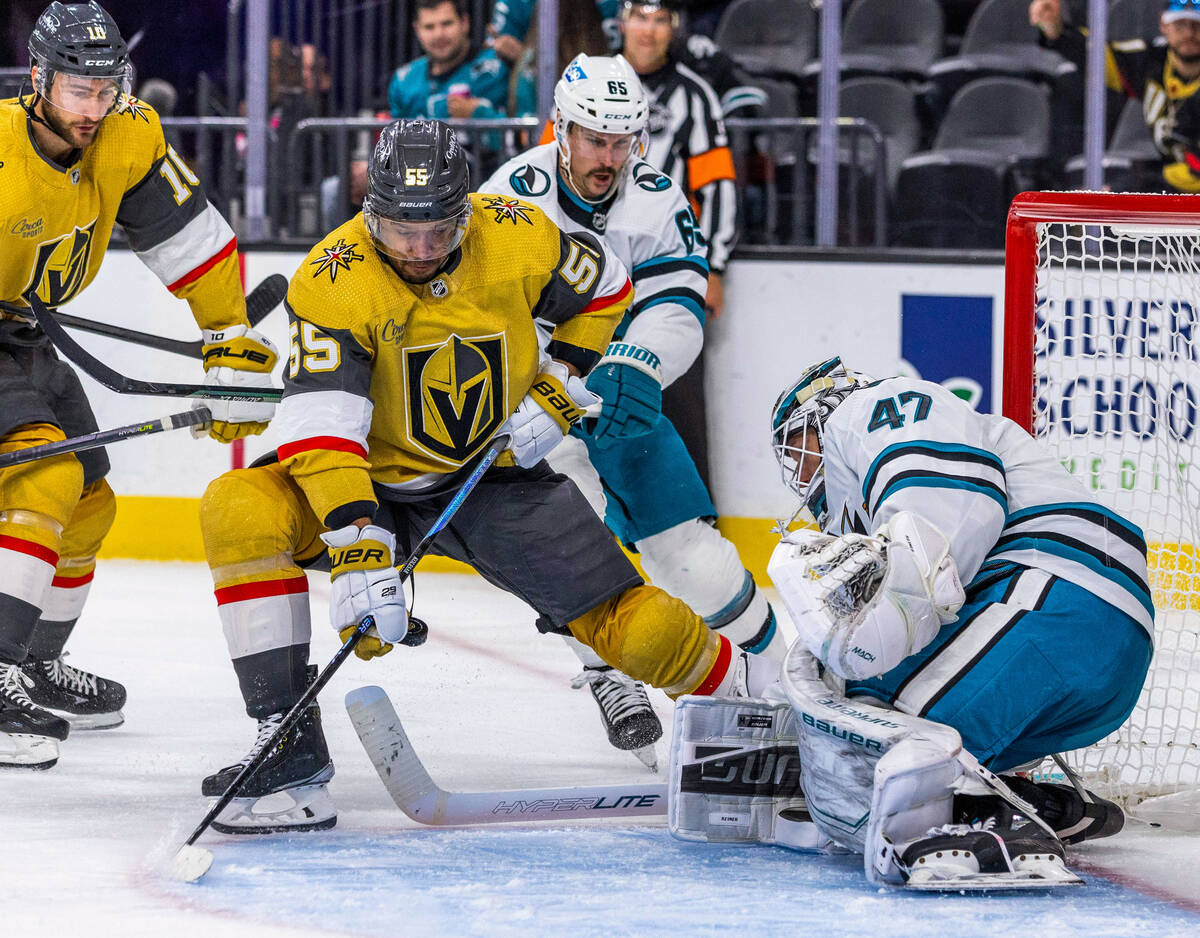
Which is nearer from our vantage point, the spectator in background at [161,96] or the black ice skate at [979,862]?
the black ice skate at [979,862]

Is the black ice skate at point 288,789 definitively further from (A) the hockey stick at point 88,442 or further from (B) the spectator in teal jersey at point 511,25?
(B) the spectator in teal jersey at point 511,25

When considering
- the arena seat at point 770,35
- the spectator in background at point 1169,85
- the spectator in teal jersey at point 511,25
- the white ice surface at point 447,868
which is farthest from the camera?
the arena seat at point 770,35

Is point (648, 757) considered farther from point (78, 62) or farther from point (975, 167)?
point (975, 167)

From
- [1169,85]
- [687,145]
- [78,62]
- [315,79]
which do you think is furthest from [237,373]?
[1169,85]

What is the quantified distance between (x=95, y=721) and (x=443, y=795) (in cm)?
93

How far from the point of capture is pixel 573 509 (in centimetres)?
254

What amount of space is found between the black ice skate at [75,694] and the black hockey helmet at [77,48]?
1.04 metres

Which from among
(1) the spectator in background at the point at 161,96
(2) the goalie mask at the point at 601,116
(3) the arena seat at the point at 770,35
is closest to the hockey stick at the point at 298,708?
(2) the goalie mask at the point at 601,116

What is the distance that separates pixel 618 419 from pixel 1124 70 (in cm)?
245

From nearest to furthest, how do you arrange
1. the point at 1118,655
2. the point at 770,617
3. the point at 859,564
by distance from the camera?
1. the point at 859,564
2. the point at 1118,655
3. the point at 770,617

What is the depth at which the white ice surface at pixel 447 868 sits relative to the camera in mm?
1922

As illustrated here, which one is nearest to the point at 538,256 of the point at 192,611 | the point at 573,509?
the point at 573,509

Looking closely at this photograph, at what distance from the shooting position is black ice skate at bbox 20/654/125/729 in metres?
2.99

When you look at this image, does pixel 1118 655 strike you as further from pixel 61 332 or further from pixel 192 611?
pixel 192 611
